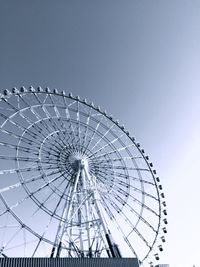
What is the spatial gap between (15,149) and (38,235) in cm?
799

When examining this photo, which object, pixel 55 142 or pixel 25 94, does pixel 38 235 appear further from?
pixel 25 94

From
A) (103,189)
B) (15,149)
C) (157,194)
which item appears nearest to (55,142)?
(15,149)

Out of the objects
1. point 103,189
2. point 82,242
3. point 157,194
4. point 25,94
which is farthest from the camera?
point 157,194

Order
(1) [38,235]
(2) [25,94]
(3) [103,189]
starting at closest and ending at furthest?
(1) [38,235], (2) [25,94], (3) [103,189]

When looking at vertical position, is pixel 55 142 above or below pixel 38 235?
above

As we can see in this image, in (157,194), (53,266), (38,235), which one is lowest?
(53,266)

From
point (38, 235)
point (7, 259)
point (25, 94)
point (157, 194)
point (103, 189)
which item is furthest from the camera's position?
point (157, 194)

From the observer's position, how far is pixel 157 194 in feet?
115

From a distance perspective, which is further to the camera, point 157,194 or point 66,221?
point 157,194

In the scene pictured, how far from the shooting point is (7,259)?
21.2m

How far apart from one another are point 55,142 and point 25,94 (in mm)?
5600

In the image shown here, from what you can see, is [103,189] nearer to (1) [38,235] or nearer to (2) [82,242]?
(2) [82,242]

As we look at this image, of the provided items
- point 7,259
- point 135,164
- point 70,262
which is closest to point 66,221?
point 70,262

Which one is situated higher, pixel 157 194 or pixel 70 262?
pixel 157 194
